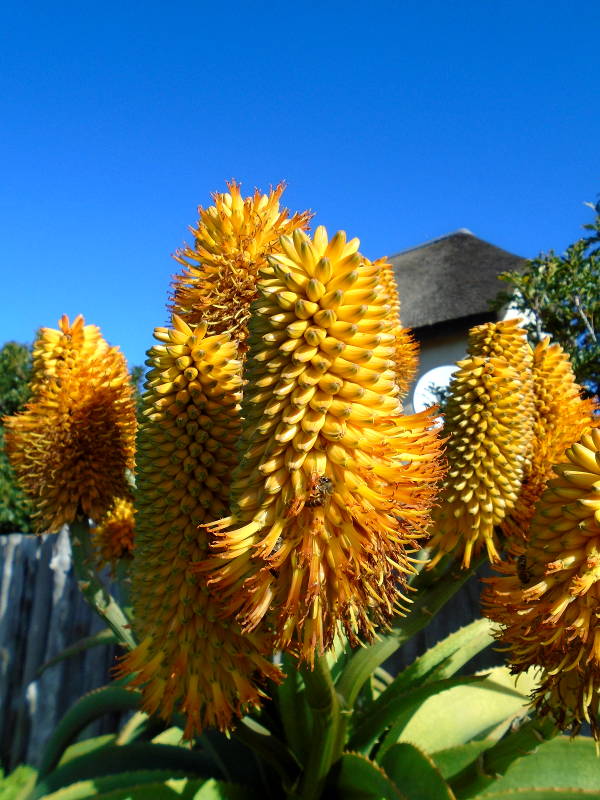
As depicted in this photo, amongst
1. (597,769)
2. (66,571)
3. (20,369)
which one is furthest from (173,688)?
(20,369)

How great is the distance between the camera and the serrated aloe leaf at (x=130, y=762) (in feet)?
5.11

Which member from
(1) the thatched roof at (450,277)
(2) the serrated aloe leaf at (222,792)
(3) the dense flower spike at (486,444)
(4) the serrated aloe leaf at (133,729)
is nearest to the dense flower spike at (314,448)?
(3) the dense flower spike at (486,444)

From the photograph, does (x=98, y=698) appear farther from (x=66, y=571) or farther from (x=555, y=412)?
(x=66, y=571)

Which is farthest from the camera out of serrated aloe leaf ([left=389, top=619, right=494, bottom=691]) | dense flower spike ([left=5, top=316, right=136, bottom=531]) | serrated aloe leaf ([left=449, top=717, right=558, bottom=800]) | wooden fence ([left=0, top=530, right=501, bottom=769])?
wooden fence ([left=0, top=530, right=501, bottom=769])

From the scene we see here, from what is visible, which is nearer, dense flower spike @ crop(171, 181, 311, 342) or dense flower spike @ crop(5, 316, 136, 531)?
dense flower spike @ crop(171, 181, 311, 342)

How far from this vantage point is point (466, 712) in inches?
66.3

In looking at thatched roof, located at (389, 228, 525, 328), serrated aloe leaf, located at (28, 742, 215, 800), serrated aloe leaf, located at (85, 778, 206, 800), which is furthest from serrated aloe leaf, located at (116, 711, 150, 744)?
thatched roof, located at (389, 228, 525, 328)

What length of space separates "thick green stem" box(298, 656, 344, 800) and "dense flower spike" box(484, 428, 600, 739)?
30 cm

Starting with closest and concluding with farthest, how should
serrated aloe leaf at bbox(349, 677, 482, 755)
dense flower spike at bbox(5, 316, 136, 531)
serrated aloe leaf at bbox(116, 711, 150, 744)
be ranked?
1. serrated aloe leaf at bbox(349, 677, 482, 755)
2. dense flower spike at bbox(5, 316, 136, 531)
3. serrated aloe leaf at bbox(116, 711, 150, 744)

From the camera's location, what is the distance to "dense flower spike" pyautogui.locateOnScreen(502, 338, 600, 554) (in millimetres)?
1211

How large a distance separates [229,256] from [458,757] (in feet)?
3.93

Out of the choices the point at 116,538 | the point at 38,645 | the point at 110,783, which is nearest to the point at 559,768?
the point at 110,783

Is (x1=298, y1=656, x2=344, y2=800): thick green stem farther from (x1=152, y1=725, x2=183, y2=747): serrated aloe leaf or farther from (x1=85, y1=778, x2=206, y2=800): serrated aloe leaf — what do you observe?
(x1=152, y1=725, x2=183, y2=747): serrated aloe leaf

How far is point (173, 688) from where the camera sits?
3.08 ft
